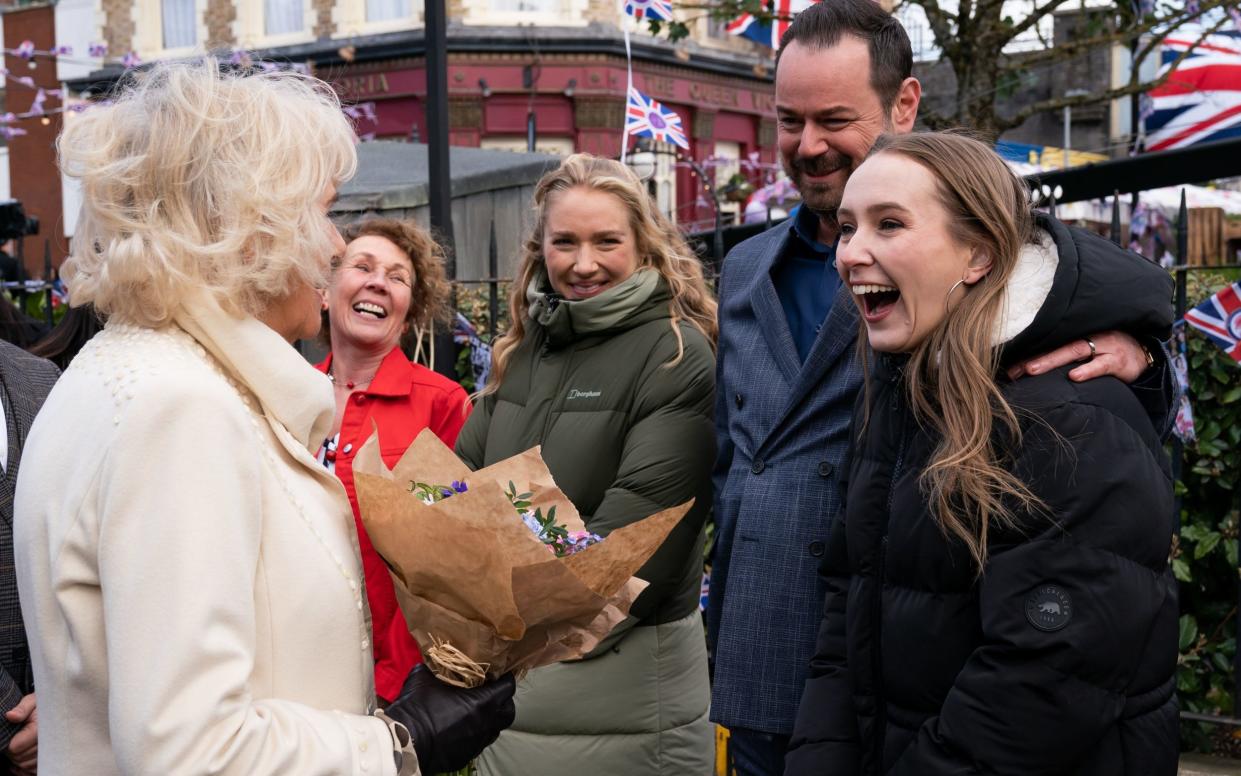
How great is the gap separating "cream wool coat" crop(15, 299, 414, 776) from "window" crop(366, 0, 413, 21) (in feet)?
72.5

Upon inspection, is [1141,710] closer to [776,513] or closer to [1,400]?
[776,513]

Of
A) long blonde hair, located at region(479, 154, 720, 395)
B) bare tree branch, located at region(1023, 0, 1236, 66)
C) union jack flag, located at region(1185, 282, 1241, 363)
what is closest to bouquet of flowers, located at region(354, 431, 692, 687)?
long blonde hair, located at region(479, 154, 720, 395)

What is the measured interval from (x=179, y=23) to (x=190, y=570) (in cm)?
2606

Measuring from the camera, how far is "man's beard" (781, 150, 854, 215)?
9.86 ft

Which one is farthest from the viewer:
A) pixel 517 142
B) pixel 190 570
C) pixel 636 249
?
pixel 517 142

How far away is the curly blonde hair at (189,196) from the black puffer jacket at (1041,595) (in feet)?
3.67

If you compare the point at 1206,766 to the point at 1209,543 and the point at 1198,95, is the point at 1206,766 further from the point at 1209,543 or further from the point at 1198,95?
the point at 1198,95

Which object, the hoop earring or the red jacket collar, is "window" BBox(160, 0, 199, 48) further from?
the hoop earring

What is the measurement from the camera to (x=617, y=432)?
3.44 metres

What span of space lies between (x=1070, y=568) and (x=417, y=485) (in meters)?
1.07

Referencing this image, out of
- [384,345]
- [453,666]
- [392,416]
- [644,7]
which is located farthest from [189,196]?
[644,7]

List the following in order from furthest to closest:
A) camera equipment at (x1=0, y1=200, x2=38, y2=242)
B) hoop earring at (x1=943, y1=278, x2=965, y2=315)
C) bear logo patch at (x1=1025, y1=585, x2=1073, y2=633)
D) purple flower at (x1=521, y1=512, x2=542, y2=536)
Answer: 1. camera equipment at (x1=0, y1=200, x2=38, y2=242)
2. hoop earring at (x1=943, y1=278, x2=965, y2=315)
3. purple flower at (x1=521, y1=512, x2=542, y2=536)
4. bear logo patch at (x1=1025, y1=585, x2=1073, y2=633)

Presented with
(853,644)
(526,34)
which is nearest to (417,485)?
(853,644)

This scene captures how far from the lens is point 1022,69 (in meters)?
9.34
